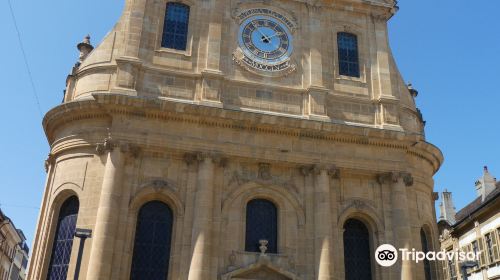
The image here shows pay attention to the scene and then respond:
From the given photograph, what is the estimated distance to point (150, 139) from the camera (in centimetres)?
1891

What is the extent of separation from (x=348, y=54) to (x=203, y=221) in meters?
11.3

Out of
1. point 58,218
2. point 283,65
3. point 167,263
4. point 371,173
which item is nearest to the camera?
point 167,263

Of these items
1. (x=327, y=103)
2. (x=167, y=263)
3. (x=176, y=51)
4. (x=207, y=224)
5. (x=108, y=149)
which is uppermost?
(x=176, y=51)

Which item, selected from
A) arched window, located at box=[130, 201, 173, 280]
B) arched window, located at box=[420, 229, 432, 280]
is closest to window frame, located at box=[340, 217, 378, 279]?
arched window, located at box=[420, 229, 432, 280]

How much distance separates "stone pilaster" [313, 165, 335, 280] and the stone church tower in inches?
2.1

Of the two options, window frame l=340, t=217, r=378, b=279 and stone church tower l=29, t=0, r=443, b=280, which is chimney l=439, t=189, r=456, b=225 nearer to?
stone church tower l=29, t=0, r=443, b=280

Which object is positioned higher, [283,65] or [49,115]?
[283,65]

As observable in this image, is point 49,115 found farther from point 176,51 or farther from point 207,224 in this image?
point 207,224

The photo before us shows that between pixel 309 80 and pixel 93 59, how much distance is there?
9711mm

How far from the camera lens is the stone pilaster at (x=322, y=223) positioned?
18267 millimetres

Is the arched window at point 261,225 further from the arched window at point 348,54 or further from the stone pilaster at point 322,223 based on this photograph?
the arched window at point 348,54

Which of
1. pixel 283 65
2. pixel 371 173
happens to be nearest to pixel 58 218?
pixel 283 65

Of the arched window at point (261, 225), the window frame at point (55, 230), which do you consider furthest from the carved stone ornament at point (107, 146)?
the arched window at point (261, 225)

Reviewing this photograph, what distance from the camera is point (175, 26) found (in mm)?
21922
